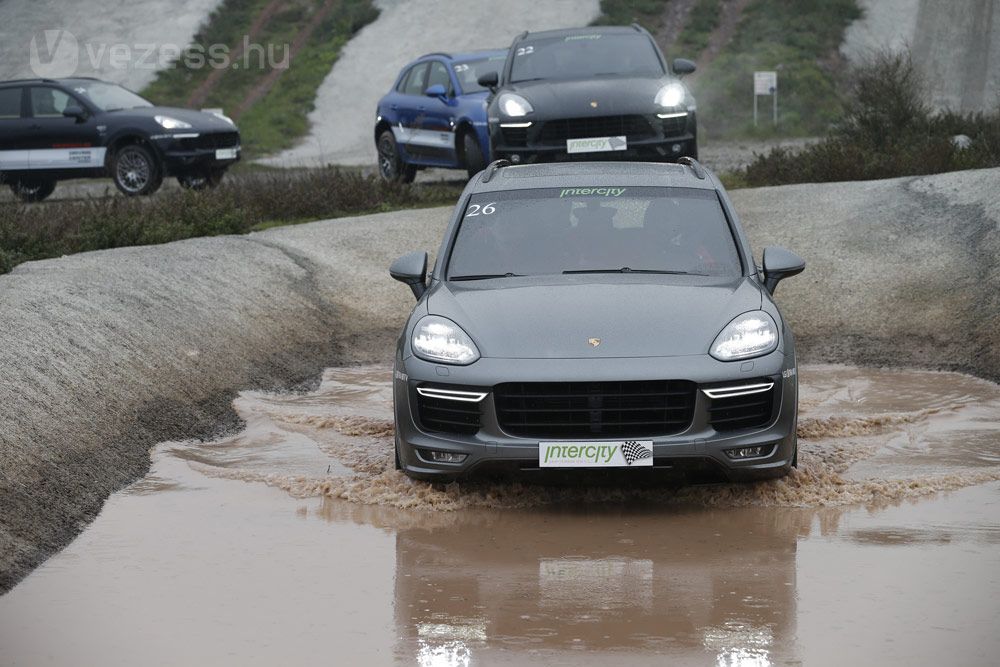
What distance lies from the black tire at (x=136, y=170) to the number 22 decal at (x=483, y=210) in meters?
14.2

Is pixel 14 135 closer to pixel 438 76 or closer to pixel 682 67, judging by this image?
pixel 438 76

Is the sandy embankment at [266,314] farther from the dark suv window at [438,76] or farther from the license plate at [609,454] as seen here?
the dark suv window at [438,76]

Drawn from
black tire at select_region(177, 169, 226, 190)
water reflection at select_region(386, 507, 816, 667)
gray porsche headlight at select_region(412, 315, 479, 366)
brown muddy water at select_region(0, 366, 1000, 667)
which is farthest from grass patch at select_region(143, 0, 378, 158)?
water reflection at select_region(386, 507, 816, 667)

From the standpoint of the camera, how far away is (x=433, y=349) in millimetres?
7453

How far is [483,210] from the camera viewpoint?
28.5 feet

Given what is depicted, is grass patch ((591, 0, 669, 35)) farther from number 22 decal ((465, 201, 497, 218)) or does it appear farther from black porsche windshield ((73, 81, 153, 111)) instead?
number 22 decal ((465, 201, 497, 218))

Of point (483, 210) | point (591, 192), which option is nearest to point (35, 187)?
point (483, 210)

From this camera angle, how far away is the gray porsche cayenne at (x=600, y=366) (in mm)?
7066

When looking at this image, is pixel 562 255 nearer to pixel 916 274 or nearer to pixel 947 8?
pixel 916 274

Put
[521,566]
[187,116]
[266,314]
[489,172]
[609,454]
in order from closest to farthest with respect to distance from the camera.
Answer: [521,566] → [609,454] → [489,172] → [266,314] → [187,116]

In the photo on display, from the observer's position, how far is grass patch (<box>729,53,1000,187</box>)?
18469 millimetres

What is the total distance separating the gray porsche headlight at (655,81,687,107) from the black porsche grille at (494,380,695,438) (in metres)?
9.37

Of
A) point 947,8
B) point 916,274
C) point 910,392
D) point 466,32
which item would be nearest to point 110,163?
point 916,274

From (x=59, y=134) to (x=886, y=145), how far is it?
38.1 ft
